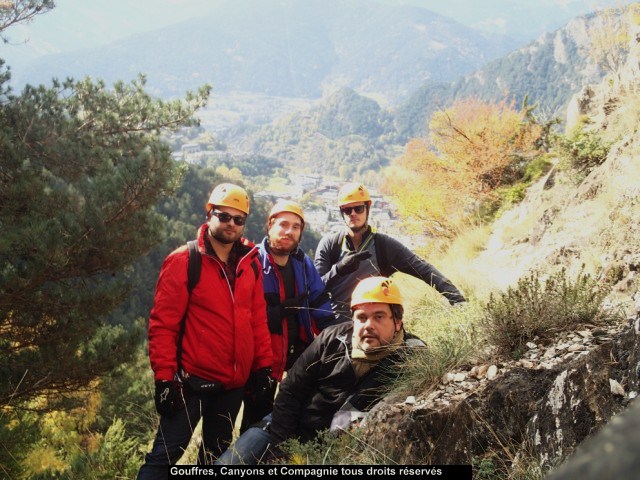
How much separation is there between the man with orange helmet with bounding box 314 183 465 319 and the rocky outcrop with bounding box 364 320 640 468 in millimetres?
1590

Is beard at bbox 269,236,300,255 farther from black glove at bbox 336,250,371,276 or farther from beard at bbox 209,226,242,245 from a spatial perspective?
black glove at bbox 336,250,371,276

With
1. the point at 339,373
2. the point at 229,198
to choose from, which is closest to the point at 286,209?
the point at 229,198

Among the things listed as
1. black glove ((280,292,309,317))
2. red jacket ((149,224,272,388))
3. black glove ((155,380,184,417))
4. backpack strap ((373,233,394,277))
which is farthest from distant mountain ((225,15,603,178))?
black glove ((155,380,184,417))

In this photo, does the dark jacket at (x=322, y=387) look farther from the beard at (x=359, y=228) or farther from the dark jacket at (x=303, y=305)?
the beard at (x=359, y=228)

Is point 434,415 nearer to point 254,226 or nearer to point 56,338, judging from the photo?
point 56,338

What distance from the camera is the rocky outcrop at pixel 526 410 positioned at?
1.97 m

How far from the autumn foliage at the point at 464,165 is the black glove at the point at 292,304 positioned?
10.1 meters

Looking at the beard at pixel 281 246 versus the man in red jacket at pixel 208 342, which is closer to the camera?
the man in red jacket at pixel 208 342

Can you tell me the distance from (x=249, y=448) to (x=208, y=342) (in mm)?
703

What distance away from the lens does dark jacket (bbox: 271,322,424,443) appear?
109 inches

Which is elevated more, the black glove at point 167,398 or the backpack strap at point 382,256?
the black glove at point 167,398

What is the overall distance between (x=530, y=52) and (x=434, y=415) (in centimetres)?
20613

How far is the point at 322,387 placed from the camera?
280 centimetres

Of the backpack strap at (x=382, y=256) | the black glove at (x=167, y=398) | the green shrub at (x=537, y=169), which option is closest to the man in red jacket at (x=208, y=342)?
the black glove at (x=167, y=398)
